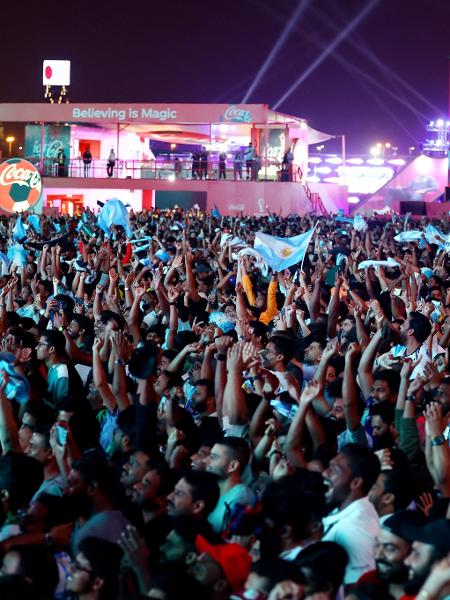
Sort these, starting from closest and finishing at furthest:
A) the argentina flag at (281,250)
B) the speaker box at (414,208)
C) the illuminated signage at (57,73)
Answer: the argentina flag at (281,250) → the speaker box at (414,208) → the illuminated signage at (57,73)

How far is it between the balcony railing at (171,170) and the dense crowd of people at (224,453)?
88.1 feet

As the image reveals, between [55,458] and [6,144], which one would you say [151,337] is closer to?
[55,458]

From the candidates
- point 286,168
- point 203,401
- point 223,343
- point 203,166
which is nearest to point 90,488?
point 203,401

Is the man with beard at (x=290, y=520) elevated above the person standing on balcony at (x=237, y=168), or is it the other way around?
the person standing on balcony at (x=237, y=168)

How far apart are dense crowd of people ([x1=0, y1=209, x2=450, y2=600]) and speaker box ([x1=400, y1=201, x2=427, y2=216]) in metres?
30.8

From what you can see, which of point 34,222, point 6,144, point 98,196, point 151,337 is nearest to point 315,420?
point 151,337

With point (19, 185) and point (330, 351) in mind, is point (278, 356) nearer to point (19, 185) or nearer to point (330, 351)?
point (330, 351)

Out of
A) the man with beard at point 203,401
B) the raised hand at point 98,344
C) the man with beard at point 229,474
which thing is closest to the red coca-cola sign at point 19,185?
the raised hand at point 98,344

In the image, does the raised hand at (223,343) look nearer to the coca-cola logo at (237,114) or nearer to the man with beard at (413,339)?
the man with beard at (413,339)

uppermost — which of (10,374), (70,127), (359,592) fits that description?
(70,127)

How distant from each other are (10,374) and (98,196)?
33.1 m

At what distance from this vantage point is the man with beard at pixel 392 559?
4074 mm

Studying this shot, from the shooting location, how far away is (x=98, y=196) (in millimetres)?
39031

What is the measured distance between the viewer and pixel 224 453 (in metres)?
5.21
